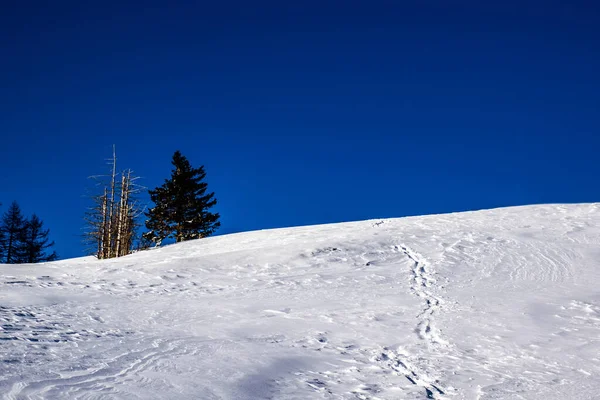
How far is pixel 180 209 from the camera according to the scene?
100.0 feet

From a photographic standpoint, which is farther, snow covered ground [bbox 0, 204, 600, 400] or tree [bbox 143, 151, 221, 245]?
tree [bbox 143, 151, 221, 245]

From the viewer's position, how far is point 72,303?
6250 mm

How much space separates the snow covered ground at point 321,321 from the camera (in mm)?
3752

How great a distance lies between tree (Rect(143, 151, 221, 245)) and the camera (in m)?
30.1

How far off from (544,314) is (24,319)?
22.6ft

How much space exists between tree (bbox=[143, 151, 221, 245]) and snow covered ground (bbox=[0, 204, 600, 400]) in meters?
19.6

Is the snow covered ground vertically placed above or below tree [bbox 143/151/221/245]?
below

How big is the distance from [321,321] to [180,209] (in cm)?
2604

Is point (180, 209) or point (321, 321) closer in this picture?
point (321, 321)

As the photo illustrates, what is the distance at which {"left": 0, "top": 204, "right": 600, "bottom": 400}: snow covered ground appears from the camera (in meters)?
3.75

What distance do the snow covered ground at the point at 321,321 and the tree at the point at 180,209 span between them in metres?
19.6

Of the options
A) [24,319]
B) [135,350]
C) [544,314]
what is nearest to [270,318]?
[135,350]

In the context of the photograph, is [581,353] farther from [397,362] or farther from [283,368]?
[283,368]

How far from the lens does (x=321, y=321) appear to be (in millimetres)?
5914
